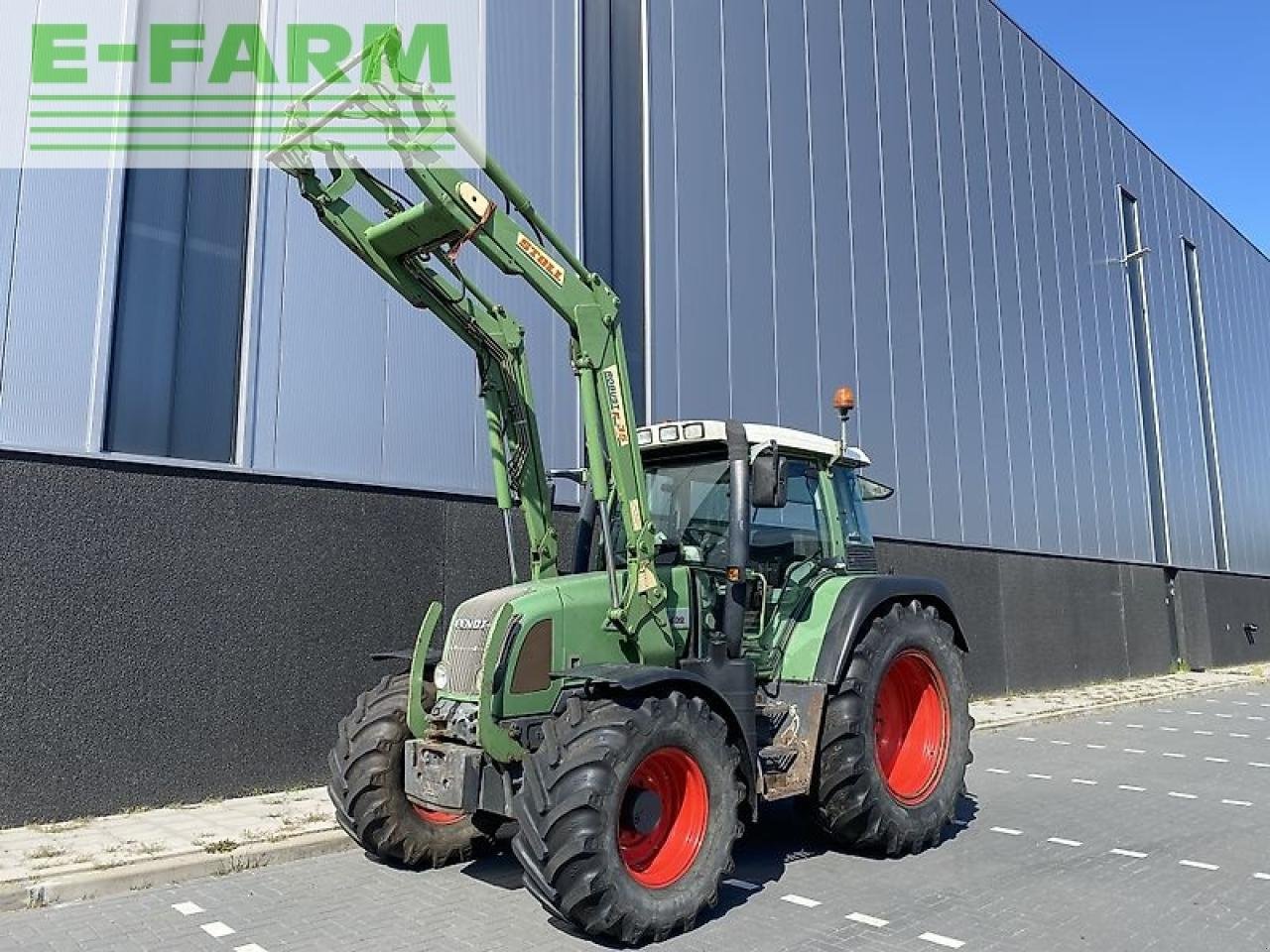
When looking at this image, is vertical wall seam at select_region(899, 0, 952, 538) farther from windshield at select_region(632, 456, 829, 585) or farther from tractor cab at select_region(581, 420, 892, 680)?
windshield at select_region(632, 456, 829, 585)

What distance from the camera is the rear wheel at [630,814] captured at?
4.07 meters

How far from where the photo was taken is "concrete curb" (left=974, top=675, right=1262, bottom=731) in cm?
1191

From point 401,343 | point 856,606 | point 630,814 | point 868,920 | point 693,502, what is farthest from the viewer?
point 401,343

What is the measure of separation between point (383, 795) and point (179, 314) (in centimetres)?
452

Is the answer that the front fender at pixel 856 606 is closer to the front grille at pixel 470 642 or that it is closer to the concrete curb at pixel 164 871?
the front grille at pixel 470 642

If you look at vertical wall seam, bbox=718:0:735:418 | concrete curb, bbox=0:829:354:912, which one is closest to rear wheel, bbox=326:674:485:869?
concrete curb, bbox=0:829:354:912

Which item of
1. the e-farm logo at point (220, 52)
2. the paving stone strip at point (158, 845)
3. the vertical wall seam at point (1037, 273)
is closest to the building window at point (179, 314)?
the e-farm logo at point (220, 52)

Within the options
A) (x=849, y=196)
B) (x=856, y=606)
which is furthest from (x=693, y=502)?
(x=849, y=196)

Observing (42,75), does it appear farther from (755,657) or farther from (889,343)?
(889,343)

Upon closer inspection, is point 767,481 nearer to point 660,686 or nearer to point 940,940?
point 660,686

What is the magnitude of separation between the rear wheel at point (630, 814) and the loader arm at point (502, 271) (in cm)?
77

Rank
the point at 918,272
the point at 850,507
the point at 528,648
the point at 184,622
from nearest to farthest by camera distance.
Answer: the point at 528,648 < the point at 850,507 < the point at 184,622 < the point at 918,272

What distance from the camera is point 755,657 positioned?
593cm

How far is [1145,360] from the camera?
70.7ft
